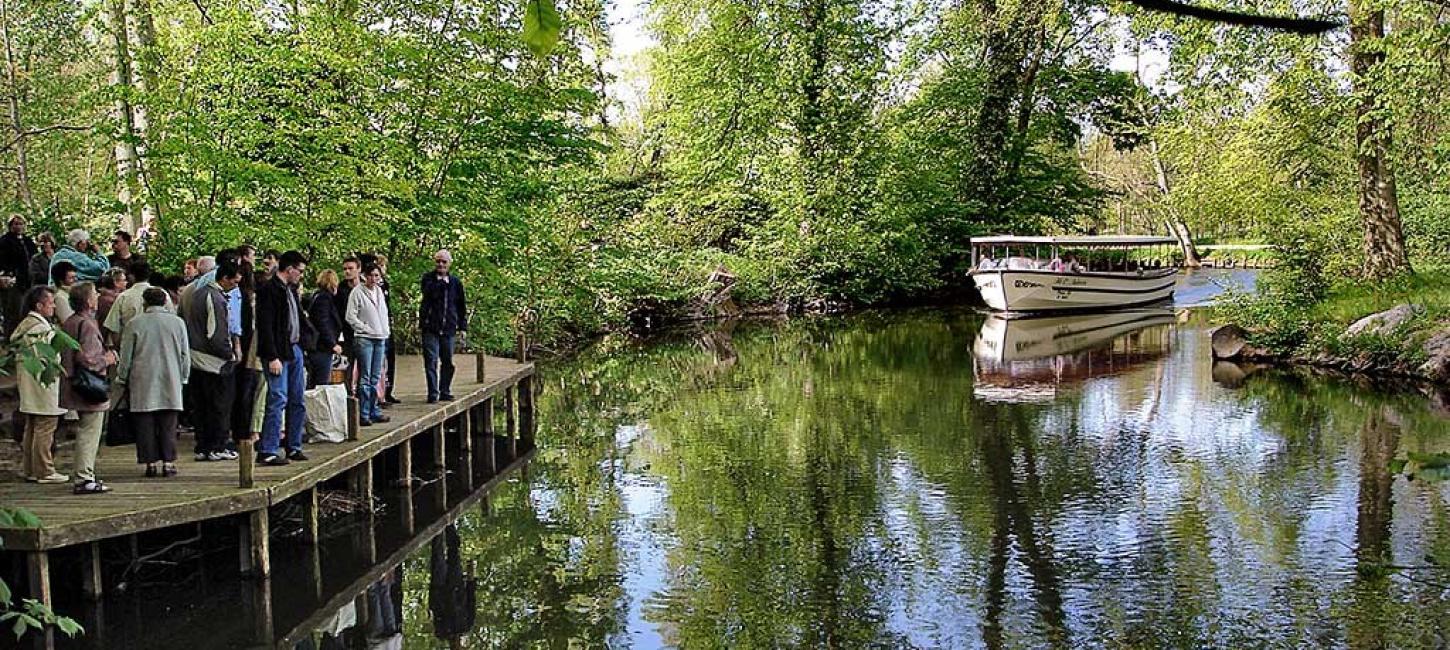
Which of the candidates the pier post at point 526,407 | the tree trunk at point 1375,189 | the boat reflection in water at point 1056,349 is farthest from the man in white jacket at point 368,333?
the tree trunk at point 1375,189

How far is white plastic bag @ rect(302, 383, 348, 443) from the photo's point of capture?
10.5 m

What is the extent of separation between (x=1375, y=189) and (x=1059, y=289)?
13.6 m

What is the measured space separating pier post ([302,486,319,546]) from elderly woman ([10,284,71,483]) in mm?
1785

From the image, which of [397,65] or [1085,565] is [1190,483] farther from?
[397,65]

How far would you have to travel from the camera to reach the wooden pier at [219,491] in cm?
741

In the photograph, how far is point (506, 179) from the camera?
16922 millimetres

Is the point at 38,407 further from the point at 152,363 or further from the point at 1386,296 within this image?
the point at 1386,296

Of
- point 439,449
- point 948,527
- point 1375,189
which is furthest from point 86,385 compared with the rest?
point 1375,189

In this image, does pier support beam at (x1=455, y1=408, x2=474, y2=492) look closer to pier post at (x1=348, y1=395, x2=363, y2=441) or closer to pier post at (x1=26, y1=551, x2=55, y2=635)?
pier post at (x1=348, y1=395, x2=363, y2=441)

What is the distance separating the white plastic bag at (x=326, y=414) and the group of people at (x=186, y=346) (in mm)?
117

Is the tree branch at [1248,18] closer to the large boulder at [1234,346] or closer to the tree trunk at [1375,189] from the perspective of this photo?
the tree trunk at [1375,189]

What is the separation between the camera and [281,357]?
9.51 metres

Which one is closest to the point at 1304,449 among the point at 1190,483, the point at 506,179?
the point at 1190,483

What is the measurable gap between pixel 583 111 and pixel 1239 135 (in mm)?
12310
